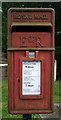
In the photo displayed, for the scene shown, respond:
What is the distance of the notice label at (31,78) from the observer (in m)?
2.26

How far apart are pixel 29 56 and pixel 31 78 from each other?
0.28 m

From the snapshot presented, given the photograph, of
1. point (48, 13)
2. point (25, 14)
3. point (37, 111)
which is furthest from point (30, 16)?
point (37, 111)

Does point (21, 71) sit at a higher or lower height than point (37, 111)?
higher

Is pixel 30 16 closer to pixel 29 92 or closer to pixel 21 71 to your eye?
pixel 21 71

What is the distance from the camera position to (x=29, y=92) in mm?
2291

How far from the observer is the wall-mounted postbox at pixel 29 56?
223cm

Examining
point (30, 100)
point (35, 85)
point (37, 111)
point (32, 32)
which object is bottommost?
point (37, 111)

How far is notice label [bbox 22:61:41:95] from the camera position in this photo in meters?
2.26

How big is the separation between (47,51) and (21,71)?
0.41 metres

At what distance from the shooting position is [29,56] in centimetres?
226

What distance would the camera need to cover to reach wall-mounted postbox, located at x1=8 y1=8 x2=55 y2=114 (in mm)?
2234

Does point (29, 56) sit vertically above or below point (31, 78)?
above

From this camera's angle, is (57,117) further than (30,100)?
Yes

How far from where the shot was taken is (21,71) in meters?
2.25
